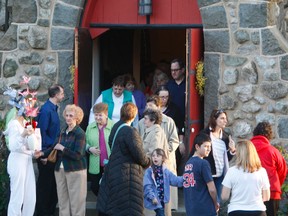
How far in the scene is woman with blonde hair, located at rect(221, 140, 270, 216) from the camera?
945cm

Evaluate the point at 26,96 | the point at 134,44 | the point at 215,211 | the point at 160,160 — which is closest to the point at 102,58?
Result: the point at 134,44

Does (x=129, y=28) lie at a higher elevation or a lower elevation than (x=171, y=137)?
higher

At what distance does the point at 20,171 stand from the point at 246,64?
321 centimetres

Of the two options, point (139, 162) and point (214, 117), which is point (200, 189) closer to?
point (139, 162)

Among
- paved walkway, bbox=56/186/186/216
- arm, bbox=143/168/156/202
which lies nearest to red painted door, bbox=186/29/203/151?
paved walkway, bbox=56/186/186/216

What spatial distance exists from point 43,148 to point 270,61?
3095mm

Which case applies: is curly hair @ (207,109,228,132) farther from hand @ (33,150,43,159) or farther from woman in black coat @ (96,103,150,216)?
hand @ (33,150,43,159)

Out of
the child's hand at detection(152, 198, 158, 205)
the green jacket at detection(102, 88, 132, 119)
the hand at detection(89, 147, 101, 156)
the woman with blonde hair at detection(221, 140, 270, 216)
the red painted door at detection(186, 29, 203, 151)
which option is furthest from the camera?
the green jacket at detection(102, 88, 132, 119)

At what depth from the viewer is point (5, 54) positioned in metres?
12.6

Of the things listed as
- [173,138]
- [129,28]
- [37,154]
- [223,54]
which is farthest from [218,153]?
[129,28]

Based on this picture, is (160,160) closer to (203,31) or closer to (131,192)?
(131,192)

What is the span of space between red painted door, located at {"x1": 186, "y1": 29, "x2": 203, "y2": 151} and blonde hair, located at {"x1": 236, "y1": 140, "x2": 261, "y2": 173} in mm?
2653

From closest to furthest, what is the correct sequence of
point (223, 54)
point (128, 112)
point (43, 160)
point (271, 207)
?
1. point (128, 112)
2. point (271, 207)
3. point (43, 160)
4. point (223, 54)

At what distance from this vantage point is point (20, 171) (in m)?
11.2
